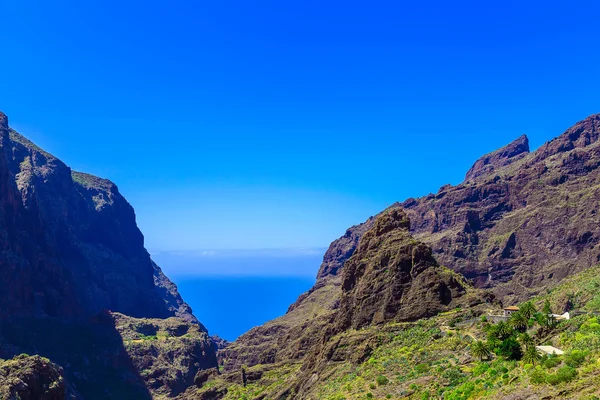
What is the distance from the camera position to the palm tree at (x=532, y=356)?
1955 inches

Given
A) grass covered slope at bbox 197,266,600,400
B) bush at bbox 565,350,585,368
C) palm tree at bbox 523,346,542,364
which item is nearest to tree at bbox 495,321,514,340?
grass covered slope at bbox 197,266,600,400

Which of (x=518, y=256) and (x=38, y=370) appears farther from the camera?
(x=518, y=256)

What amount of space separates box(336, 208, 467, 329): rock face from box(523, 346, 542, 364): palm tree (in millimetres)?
49595

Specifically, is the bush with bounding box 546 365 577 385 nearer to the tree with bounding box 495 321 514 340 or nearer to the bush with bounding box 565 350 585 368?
the bush with bounding box 565 350 585 368

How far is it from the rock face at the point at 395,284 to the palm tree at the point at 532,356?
49.6m

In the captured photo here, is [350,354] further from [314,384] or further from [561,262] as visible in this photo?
[561,262]

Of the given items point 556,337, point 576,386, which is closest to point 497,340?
point 556,337

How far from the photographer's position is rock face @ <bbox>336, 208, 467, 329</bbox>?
10294 cm

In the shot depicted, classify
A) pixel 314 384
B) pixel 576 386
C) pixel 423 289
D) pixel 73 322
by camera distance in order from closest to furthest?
pixel 576 386, pixel 314 384, pixel 423 289, pixel 73 322

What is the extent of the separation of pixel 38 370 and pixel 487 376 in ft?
242

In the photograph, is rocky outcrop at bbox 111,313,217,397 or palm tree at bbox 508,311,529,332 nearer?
palm tree at bbox 508,311,529,332

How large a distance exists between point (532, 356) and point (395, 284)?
190 ft

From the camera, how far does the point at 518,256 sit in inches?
7810

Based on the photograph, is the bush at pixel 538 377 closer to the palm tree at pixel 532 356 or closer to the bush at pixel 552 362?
the bush at pixel 552 362
